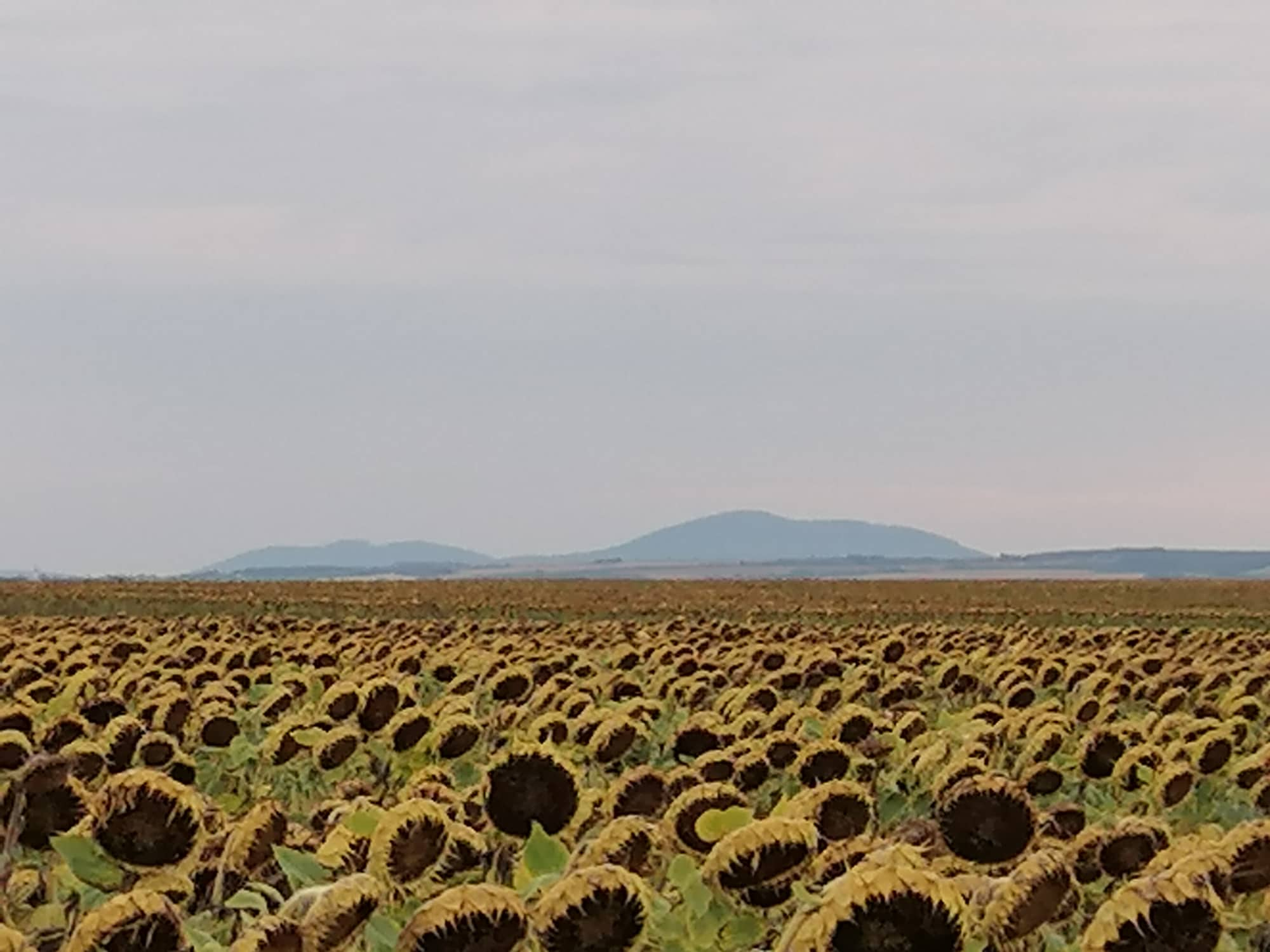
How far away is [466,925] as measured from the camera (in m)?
3.28

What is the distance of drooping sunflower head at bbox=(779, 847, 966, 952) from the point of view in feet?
10.4

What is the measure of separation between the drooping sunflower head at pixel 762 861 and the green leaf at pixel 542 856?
0.97 feet

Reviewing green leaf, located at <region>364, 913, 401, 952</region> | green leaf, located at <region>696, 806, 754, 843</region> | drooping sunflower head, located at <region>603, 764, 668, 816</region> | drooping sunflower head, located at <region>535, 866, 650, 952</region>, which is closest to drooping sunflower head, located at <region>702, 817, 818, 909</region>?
green leaf, located at <region>696, 806, 754, 843</region>

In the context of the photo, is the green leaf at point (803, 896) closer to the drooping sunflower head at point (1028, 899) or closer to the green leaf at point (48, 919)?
the drooping sunflower head at point (1028, 899)

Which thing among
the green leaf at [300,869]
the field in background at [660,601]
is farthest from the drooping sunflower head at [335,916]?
the field in background at [660,601]

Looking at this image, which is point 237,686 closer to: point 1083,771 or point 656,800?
point 1083,771

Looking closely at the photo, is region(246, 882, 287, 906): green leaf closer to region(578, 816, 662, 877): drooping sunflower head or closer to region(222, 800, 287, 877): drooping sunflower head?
region(222, 800, 287, 877): drooping sunflower head

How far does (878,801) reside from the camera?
21.7ft

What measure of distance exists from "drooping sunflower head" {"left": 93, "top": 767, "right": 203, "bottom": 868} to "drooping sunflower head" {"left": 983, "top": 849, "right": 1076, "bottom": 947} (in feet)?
5.70

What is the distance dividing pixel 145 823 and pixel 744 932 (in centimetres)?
Answer: 128

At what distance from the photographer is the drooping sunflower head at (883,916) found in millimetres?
3158

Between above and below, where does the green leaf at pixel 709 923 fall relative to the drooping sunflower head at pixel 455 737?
below

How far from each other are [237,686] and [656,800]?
5.30 m

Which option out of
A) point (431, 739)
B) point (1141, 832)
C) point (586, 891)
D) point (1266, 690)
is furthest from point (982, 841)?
point (1266, 690)
